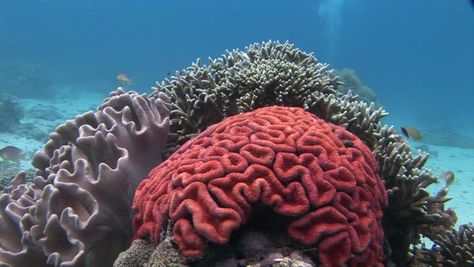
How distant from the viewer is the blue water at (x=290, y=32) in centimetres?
8188

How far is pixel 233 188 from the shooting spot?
9.02ft

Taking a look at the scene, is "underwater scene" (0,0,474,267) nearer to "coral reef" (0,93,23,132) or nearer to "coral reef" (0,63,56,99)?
"coral reef" (0,93,23,132)

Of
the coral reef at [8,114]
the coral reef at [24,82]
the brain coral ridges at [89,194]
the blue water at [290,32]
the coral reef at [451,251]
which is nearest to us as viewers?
the brain coral ridges at [89,194]

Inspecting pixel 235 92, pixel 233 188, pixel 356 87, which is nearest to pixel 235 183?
pixel 233 188

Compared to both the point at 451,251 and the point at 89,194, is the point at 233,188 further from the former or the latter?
the point at 451,251

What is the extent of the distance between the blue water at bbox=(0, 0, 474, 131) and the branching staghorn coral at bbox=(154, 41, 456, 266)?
6995cm

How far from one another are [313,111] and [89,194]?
2748mm

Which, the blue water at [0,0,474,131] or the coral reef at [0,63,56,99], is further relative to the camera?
the blue water at [0,0,474,131]

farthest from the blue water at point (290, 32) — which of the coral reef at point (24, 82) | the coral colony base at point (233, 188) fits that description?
the coral colony base at point (233, 188)

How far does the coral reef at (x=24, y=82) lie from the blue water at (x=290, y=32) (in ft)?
111

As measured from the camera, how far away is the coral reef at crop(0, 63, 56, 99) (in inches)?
1385

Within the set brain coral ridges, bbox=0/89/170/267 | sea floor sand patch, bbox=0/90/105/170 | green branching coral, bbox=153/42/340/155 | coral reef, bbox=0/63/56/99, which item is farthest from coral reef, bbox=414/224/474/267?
coral reef, bbox=0/63/56/99

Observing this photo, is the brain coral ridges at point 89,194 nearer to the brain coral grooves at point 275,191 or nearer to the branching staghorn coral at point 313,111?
the brain coral grooves at point 275,191

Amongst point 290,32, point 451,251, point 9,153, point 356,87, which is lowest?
point 451,251
